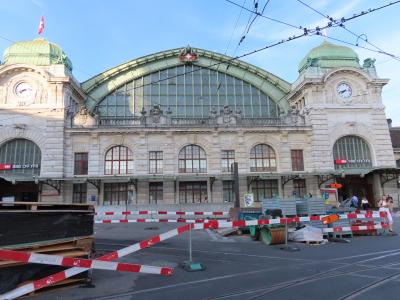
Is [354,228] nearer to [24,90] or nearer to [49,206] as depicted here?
[49,206]

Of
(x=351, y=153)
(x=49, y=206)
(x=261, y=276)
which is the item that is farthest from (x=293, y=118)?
(x=49, y=206)

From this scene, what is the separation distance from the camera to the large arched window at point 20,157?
3041 centimetres

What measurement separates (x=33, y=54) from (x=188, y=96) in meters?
16.3

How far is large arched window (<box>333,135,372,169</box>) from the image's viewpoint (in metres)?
33.3

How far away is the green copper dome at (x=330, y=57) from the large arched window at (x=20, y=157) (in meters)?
28.7

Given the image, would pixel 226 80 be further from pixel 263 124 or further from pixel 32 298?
pixel 32 298

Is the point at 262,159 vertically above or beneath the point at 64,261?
above

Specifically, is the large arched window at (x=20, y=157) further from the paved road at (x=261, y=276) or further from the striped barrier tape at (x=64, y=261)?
the striped barrier tape at (x=64, y=261)

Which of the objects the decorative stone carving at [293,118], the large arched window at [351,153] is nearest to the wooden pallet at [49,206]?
the decorative stone carving at [293,118]

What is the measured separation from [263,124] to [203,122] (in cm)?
587

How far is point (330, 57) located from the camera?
120 ft

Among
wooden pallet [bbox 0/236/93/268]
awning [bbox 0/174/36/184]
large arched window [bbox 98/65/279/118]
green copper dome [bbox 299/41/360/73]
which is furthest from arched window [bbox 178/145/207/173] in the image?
wooden pallet [bbox 0/236/93/268]

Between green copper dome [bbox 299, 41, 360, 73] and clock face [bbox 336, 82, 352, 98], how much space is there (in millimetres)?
2230

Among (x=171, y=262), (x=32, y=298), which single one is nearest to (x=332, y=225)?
(x=171, y=262)
